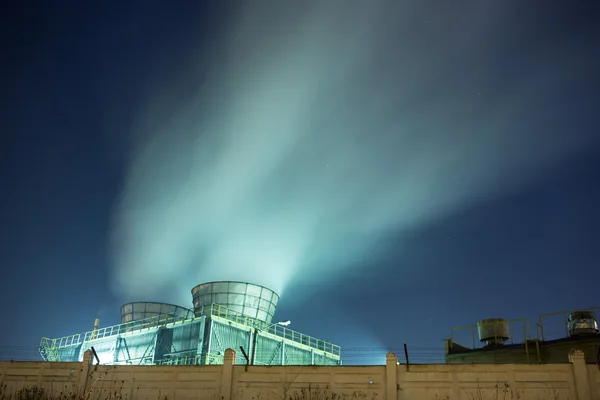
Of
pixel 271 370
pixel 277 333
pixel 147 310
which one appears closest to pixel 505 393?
pixel 271 370

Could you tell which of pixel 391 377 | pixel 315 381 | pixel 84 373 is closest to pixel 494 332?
pixel 391 377

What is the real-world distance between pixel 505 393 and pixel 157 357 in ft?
97.4

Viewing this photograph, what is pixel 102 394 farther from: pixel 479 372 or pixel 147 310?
pixel 147 310

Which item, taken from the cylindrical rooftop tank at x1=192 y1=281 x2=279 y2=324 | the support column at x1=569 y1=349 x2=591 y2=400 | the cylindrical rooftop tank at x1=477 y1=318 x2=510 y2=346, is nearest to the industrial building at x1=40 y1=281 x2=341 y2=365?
the cylindrical rooftop tank at x1=192 y1=281 x2=279 y2=324

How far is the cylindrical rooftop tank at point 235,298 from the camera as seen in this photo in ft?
160

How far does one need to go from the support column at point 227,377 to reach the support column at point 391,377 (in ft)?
17.9

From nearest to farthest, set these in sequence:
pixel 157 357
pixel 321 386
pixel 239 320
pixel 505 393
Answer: pixel 505 393 < pixel 321 386 < pixel 157 357 < pixel 239 320

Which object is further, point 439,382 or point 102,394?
point 102,394

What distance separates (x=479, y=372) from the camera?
18875 millimetres

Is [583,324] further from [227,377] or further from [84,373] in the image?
[84,373]

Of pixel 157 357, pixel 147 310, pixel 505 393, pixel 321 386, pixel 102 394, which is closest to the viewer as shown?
pixel 505 393

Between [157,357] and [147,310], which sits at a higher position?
[147,310]

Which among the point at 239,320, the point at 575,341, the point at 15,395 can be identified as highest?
the point at 239,320

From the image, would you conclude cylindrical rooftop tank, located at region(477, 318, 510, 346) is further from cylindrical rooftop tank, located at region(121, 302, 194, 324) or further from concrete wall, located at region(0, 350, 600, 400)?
cylindrical rooftop tank, located at region(121, 302, 194, 324)
